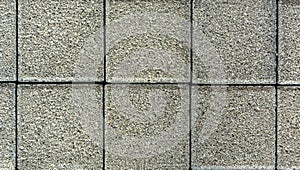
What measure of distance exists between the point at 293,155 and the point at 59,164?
1.19 metres

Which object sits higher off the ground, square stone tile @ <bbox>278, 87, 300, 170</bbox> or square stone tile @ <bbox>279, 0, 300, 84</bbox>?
square stone tile @ <bbox>279, 0, 300, 84</bbox>

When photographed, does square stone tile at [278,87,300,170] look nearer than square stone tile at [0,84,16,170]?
No

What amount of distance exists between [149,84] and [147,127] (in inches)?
8.5

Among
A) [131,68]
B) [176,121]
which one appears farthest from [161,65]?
[176,121]

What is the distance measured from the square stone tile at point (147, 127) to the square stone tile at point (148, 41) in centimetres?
7

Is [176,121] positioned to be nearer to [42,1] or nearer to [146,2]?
[146,2]

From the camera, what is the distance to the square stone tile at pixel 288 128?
2.09 metres

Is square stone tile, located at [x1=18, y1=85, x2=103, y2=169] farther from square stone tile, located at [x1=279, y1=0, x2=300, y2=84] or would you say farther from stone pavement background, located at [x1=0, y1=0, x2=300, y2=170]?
square stone tile, located at [x1=279, y1=0, x2=300, y2=84]

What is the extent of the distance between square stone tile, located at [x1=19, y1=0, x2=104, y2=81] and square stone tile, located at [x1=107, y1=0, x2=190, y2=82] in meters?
0.07

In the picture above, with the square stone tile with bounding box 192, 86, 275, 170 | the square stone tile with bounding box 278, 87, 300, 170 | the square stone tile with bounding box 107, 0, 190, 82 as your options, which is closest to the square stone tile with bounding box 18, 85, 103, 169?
the square stone tile with bounding box 107, 0, 190, 82

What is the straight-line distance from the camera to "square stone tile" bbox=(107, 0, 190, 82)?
2020mm

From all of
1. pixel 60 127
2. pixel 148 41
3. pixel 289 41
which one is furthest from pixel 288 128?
pixel 60 127

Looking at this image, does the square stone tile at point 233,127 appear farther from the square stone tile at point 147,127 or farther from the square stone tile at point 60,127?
the square stone tile at point 60,127

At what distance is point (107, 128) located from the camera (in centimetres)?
202
